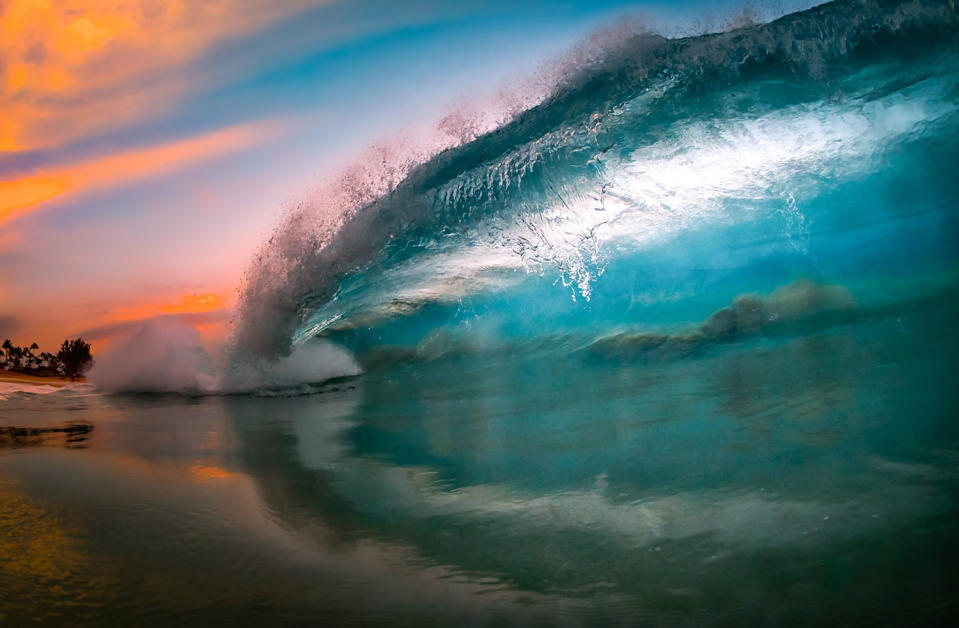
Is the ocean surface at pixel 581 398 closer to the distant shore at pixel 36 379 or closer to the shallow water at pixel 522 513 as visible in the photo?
the shallow water at pixel 522 513

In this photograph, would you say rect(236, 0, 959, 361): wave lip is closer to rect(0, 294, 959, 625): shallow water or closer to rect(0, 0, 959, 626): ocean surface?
rect(0, 0, 959, 626): ocean surface

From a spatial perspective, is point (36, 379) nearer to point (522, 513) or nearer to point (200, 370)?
point (200, 370)

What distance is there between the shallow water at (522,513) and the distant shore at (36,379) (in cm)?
764

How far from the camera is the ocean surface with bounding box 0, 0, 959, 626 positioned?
6.81 feet

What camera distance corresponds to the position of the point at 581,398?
6.45 m

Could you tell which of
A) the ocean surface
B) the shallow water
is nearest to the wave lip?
the ocean surface

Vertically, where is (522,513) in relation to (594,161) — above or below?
below

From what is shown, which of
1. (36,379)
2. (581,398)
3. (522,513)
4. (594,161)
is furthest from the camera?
(36,379)

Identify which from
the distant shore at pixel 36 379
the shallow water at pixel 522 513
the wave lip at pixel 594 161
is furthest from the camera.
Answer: the distant shore at pixel 36 379

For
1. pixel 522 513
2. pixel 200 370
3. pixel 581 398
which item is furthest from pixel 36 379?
pixel 522 513

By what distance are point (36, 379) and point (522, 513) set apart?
43.0 ft

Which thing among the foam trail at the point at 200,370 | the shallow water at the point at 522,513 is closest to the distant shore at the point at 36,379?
the foam trail at the point at 200,370

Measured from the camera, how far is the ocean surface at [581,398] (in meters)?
2.08

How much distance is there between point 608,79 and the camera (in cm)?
711
